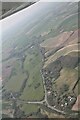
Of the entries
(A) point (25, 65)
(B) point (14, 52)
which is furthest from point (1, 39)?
(A) point (25, 65)

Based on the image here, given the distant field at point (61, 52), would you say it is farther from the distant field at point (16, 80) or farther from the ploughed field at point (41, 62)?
the distant field at point (16, 80)

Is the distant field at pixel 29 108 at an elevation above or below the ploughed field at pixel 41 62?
below

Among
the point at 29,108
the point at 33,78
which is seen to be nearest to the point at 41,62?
the point at 33,78

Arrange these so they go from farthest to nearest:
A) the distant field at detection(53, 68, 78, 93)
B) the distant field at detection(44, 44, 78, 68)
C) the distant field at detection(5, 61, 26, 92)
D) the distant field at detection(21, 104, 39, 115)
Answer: the distant field at detection(44, 44, 78, 68) → the distant field at detection(5, 61, 26, 92) → the distant field at detection(53, 68, 78, 93) → the distant field at detection(21, 104, 39, 115)

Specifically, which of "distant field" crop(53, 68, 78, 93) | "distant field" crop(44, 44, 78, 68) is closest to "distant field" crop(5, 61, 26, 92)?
"distant field" crop(44, 44, 78, 68)

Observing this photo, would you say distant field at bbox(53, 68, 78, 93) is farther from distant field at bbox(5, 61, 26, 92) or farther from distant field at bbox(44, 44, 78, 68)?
distant field at bbox(5, 61, 26, 92)

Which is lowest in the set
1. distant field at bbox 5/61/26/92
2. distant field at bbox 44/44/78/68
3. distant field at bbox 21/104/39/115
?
distant field at bbox 21/104/39/115

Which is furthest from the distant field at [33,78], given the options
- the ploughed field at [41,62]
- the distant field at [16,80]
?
the distant field at [16,80]

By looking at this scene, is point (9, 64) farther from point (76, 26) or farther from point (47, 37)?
point (76, 26)
